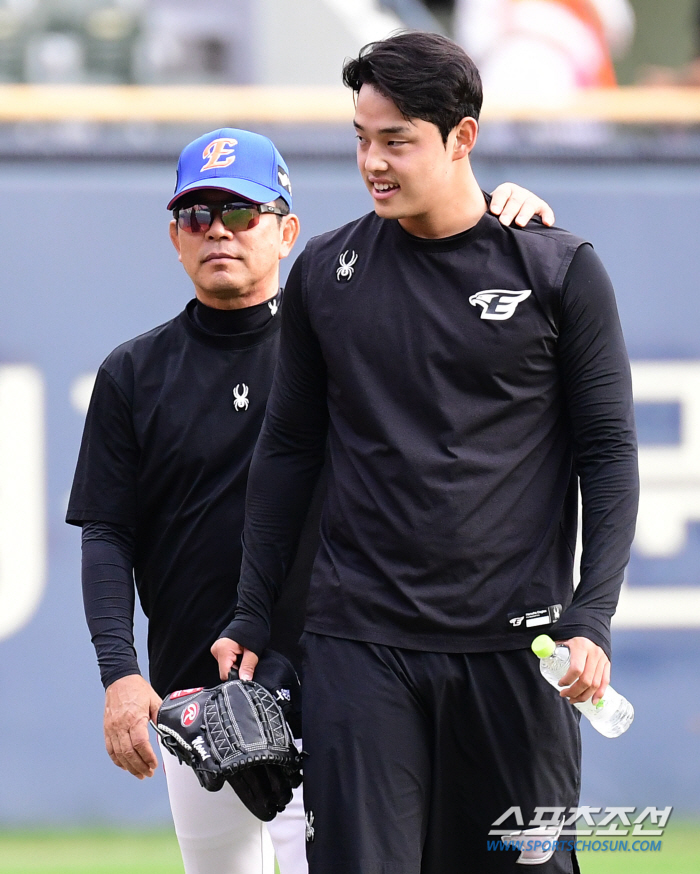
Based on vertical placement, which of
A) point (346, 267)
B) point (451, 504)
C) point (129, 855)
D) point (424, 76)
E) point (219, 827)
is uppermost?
point (424, 76)

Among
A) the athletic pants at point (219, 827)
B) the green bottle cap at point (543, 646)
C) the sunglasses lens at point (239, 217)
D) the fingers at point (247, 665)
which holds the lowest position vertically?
the athletic pants at point (219, 827)

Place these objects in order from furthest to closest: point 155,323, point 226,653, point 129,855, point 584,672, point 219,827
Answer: point 155,323, point 129,855, point 219,827, point 226,653, point 584,672

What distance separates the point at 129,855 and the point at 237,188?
320cm

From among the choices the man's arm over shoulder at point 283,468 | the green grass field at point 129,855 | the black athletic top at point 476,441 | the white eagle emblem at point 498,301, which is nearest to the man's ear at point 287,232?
the man's arm over shoulder at point 283,468

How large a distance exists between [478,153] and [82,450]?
318cm

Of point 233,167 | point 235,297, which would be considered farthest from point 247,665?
point 233,167

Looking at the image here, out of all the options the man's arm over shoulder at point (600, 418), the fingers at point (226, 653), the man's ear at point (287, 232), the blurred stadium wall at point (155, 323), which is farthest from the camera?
the blurred stadium wall at point (155, 323)

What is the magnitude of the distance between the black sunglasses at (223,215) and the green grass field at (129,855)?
2.91 meters

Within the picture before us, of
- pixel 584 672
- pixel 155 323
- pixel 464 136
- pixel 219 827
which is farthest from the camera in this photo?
pixel 155 323

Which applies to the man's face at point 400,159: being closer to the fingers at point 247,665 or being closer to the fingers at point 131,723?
the fingers at point 247,665

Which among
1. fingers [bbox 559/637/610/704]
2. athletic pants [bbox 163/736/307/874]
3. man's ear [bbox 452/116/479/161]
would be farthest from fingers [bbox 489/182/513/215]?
athletic pants [bbox 163/736/307/874]

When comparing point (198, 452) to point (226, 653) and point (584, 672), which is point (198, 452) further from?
point (584, 672)

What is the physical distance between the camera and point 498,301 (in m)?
2.56

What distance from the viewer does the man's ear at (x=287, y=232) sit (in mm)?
3268
